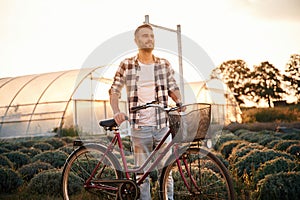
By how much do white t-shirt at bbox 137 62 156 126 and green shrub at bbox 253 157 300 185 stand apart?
5.56ft

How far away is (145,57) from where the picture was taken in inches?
136

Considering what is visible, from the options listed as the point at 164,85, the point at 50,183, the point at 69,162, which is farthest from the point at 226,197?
the point at 50,183

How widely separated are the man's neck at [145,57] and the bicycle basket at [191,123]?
2.08ft

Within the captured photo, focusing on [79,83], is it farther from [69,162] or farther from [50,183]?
[69,162]

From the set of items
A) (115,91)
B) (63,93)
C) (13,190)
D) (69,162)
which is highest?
(63,93)

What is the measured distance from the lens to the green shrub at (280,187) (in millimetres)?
3949

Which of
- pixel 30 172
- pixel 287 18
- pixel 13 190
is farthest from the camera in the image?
pixel 287 18

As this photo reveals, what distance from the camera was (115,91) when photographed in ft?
11.4

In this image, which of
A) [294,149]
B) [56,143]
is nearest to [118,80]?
[294,149]

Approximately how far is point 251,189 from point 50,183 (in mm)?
2314

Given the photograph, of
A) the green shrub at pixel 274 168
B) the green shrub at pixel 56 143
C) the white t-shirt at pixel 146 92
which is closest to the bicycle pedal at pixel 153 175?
the green shrub at pixel 274 168

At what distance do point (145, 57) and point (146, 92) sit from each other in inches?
11.4

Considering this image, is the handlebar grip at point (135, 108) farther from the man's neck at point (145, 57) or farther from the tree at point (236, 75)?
the tree at point (236, 75)

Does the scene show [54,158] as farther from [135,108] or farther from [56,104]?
[56,104]
